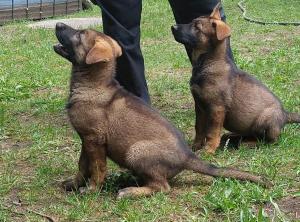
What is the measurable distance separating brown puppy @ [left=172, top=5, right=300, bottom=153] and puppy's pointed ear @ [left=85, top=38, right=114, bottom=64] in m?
1.09

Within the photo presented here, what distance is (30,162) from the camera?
496cm

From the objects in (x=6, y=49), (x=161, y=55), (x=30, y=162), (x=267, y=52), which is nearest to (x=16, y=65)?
(x=6, y=49)

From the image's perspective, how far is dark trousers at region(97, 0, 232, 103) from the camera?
213 inches

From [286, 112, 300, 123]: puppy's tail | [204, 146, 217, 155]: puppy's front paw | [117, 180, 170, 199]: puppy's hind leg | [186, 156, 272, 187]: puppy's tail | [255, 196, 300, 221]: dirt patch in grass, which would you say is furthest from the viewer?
[286, 112, 300, 123]: puppy's tail

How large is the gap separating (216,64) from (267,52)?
14.5 feet

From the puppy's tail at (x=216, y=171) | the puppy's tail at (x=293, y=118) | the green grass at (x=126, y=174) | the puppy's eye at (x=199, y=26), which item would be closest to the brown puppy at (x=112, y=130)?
the puppy's tail at (x=216, y=171)

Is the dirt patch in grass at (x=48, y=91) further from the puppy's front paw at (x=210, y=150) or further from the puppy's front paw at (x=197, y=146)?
the puppy's front paw at (x=210, y=150)

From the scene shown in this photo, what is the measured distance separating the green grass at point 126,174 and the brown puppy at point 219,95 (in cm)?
19

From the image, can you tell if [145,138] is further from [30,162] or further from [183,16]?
[183,16]

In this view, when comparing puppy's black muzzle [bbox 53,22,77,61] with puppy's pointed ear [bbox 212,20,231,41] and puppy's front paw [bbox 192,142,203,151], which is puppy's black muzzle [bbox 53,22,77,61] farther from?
puppy's front paw [bbox 192,142,203,151]

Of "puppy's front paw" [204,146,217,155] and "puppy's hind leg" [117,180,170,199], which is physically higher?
"puppy's hind leg" [117,180,170,199]

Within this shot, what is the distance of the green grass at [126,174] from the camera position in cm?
392

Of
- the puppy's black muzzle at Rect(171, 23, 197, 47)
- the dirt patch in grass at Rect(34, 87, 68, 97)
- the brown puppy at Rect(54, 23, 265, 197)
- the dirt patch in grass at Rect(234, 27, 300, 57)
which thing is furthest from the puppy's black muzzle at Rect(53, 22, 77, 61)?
the dirt patch in grass at Rect(234, 27, 300, 57)

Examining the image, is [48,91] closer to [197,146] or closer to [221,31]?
[197,146]
